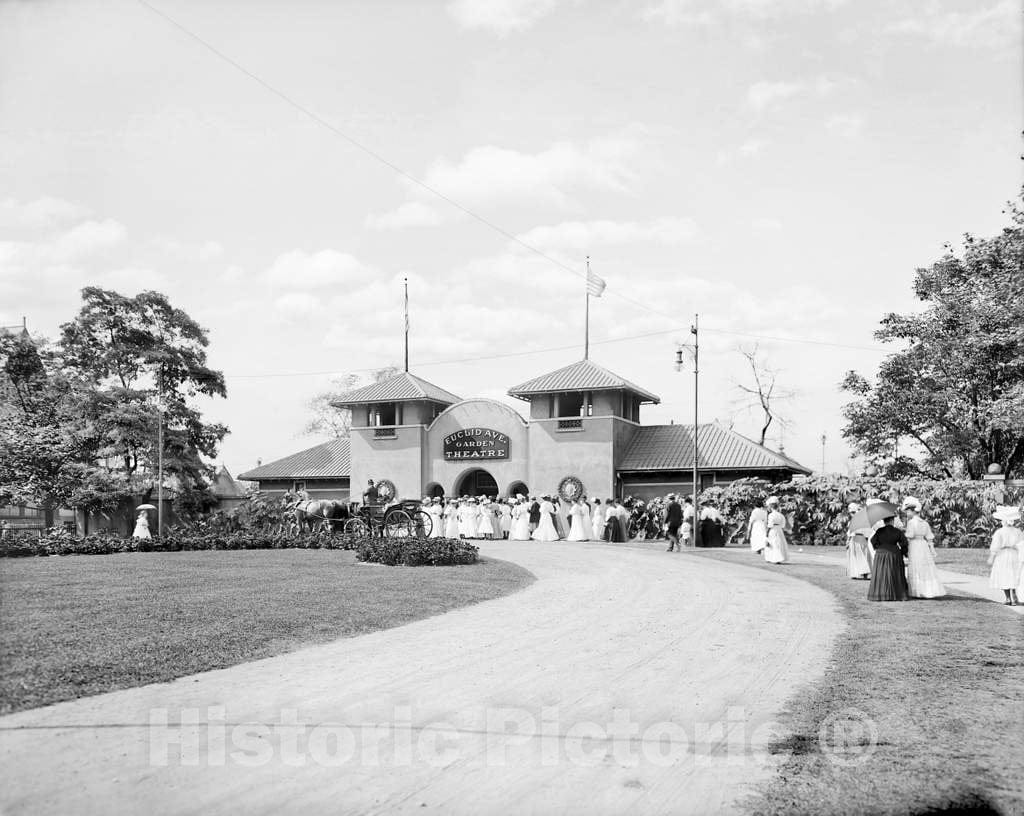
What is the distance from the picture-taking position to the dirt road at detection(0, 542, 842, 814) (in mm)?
4816

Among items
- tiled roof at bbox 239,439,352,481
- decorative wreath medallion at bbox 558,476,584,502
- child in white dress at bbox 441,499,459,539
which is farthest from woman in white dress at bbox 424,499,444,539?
tiled roof at bbox 239,439,352,481

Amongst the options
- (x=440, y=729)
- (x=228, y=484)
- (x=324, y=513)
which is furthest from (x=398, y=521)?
(x=228, y=484)

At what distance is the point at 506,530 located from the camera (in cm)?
3597

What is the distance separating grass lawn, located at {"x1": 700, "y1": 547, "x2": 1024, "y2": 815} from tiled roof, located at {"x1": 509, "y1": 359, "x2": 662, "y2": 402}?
91.4 feet

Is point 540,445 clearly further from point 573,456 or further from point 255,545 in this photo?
point 255,545

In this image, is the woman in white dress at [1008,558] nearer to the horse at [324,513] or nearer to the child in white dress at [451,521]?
the horse at [324,513]

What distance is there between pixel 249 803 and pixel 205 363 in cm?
3481

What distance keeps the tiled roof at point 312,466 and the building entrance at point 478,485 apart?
20.7 feet

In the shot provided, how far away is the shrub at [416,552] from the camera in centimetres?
1939

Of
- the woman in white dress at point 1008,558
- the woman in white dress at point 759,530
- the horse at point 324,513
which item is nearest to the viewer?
the woman in white dress at point 1008,558

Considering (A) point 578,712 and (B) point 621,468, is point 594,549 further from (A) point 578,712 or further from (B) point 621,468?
(A) point 578,712

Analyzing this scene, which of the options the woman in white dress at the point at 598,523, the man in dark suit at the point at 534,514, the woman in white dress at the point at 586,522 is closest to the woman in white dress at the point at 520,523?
the man in dark suit at the point at 534,514

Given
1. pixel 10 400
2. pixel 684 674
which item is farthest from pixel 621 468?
pixel 684 674

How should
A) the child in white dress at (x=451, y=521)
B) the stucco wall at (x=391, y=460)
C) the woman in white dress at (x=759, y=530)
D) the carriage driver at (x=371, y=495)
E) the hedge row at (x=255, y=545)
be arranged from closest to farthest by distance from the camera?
1. the hedge row at (x=255, y=545)
2. the carriage driver at (x=371, y=495)
3. the woman in white dress at (x=759, y=530)
4. the child in white dress at (x=451, y=521)
5. the stucco wall at (x=391, y=460)
